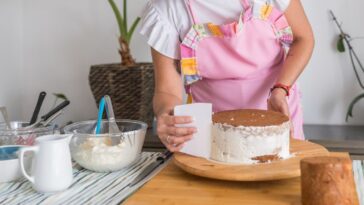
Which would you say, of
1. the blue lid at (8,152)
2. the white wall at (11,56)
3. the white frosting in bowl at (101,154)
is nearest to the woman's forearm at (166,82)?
the white frosting in bowl at (101,154)

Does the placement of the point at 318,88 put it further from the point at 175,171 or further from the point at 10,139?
the point at 10,139

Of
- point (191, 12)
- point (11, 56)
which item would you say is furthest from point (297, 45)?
point (11, 56)

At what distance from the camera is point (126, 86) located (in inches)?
73.5

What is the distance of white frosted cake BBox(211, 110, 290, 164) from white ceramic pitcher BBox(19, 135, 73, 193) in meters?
0.29

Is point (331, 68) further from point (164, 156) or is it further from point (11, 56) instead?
point (11, 56)

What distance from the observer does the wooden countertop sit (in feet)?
2.55

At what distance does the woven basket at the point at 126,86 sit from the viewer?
1859 millimetres

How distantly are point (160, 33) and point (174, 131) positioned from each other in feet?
1.13

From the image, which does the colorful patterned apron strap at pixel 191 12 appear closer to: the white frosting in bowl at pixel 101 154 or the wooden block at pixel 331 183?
the white frosting in bowl at pixel 101 154

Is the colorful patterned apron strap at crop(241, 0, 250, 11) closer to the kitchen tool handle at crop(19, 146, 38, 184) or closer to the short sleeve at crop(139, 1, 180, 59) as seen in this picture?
the short sleeve at crop(139, 1, 180, 59)

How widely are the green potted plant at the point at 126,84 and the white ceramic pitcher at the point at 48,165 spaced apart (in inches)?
39.9

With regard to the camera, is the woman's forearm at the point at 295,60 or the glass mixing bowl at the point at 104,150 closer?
the glass mixing bowl at the point at 104,150

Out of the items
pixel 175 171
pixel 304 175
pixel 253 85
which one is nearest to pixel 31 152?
pixel 175 171

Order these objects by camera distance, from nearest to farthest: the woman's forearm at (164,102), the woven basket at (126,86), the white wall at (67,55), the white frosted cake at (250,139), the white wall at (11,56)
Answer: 1. the white frosted cake at (250,139)
2. the woman's forearm at (164,102)
3. the woven basket at (126,86)
4. the white wall at (67,55)
5. the white wall at (11,56)
